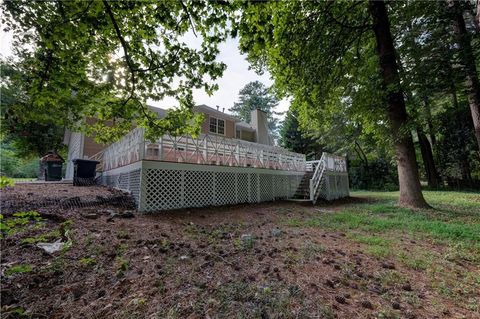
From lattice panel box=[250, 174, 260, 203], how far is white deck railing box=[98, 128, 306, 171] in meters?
0.56

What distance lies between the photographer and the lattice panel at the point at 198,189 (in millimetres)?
7047

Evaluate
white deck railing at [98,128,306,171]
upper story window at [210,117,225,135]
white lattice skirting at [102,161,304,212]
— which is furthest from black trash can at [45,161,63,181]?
upper story window at [210,117,225,135]

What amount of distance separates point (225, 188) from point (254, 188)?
171 centimetres

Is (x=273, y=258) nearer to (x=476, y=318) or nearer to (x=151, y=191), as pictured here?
(x=476, y=318)

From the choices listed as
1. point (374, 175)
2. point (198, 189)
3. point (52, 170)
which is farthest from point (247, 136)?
point (52, 170)

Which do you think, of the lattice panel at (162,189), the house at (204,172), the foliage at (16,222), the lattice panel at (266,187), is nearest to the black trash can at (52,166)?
the house at (204,172)

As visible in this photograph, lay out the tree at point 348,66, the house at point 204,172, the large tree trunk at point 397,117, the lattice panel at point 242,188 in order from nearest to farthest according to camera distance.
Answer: the house at point 204,172, the tree at point 348,66, the large tree trunk at point 397,117, the lattice panel at point 242,188

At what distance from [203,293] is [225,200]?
591cm

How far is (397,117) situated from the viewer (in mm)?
7633

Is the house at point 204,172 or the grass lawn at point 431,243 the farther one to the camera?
the house at point 204,172

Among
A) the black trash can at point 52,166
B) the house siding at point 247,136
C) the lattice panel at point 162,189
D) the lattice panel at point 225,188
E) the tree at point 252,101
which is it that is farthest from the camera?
the tree at point 252,101

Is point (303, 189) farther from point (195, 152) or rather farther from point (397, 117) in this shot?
point (195, 152)

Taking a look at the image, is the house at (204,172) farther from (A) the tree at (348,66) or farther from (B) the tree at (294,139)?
(B) the tree at (294,139)

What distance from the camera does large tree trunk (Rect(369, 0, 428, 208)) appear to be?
7445mm
